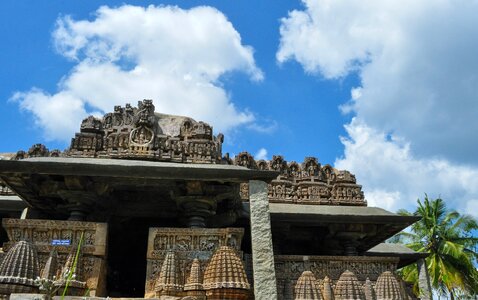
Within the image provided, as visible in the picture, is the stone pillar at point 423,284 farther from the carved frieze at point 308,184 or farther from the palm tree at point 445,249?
the palm tree at point 445,249

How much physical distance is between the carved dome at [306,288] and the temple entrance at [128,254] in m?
4.27

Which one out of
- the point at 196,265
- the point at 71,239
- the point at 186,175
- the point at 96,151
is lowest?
the point at 196,265

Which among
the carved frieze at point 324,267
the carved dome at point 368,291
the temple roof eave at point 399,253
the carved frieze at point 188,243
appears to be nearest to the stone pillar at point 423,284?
the temple roof eave at point 399,253

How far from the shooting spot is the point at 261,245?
784 centimetres

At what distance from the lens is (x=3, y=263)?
7.46 metres

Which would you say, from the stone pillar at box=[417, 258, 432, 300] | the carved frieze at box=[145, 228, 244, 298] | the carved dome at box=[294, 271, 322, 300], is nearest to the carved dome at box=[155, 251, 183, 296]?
the carved frieze at box=[145, 228, 244, 298]

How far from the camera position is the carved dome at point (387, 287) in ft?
29.5

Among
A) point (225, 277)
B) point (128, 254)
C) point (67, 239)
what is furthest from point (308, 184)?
point (67, 239)

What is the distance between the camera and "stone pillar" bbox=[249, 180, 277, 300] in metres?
7.46

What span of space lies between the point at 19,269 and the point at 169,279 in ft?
7.89

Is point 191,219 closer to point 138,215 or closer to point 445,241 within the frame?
point 138,215

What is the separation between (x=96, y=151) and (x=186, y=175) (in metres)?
3.11

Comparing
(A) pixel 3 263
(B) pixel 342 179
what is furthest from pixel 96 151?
(B) pixel 342 179

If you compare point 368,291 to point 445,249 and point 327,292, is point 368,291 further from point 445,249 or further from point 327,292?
point 445,249
